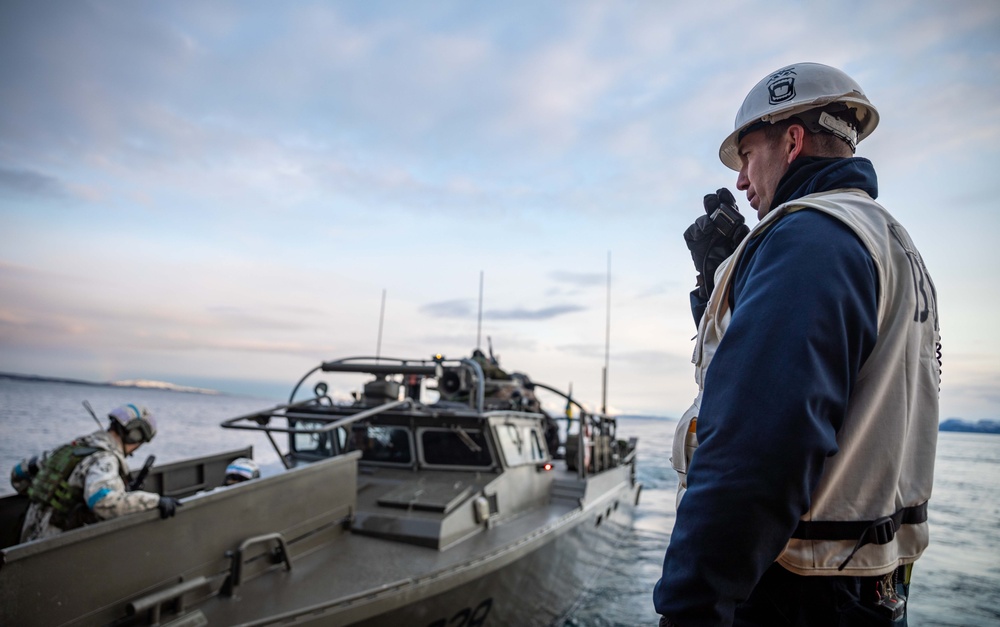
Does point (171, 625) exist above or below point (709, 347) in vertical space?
below

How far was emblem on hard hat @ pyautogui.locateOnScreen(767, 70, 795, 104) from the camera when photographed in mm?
1505

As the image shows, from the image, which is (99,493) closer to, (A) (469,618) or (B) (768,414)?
(A) (469,618)

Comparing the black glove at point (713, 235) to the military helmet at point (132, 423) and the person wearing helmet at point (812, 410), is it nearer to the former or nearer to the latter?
the person wearing helmet at point (812, 410)

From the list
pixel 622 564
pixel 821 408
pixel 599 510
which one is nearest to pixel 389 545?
pixel 599 510

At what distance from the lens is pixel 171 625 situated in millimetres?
3375

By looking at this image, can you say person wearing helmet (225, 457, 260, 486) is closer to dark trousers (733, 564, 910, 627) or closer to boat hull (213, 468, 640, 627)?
boat hull (213, 468, 640, 627)

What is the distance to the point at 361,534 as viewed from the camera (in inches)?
211

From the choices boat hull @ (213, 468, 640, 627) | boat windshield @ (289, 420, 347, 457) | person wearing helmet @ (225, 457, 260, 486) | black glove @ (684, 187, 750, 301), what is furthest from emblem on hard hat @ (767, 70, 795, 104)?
boat windshield @ (289, 420, 347, 457)

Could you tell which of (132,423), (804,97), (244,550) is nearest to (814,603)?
(804,97)

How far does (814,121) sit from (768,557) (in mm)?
1058

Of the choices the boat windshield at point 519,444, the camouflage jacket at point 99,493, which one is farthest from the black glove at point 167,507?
the boat windshield at point 519,444

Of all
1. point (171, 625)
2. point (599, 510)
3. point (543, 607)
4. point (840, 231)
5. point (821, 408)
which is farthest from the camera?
point (599, 510)

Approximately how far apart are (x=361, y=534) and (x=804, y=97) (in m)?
5.04

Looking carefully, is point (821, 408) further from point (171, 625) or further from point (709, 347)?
point (171, 625)
